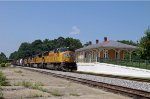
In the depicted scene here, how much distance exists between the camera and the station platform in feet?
115

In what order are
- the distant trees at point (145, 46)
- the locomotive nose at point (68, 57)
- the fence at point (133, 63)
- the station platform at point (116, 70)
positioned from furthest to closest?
the distant trees at point (145, 46), the locomotive nose at point (68, 57), the fence at point (133, 63), the station platform at point (116, 70)

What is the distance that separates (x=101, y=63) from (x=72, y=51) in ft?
20.7

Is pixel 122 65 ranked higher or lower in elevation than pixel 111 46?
lower

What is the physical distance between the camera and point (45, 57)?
180 feet

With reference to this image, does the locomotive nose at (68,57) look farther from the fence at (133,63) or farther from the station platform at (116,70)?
the fence at (133,63)

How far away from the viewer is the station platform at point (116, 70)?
35.2 metres

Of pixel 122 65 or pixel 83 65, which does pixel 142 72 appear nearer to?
pixel 122 65

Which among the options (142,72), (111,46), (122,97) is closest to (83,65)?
(111,46)

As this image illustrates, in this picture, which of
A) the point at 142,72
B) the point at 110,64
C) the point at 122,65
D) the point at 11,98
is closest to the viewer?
the point at 11,98

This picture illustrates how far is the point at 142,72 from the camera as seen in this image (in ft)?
117

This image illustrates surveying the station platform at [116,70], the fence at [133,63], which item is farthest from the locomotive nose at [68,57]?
the fence at [133,63]

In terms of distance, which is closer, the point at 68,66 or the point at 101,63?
the point at 68,66

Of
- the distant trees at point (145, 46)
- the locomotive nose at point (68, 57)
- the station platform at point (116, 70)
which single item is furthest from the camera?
the distant trees at point (145, 46)

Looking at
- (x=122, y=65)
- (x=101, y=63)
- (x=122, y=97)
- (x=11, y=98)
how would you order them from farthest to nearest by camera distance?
(x=101, y=63) < (x=122, y=65) < (x=122, y=97) < (x=11, y=98)
